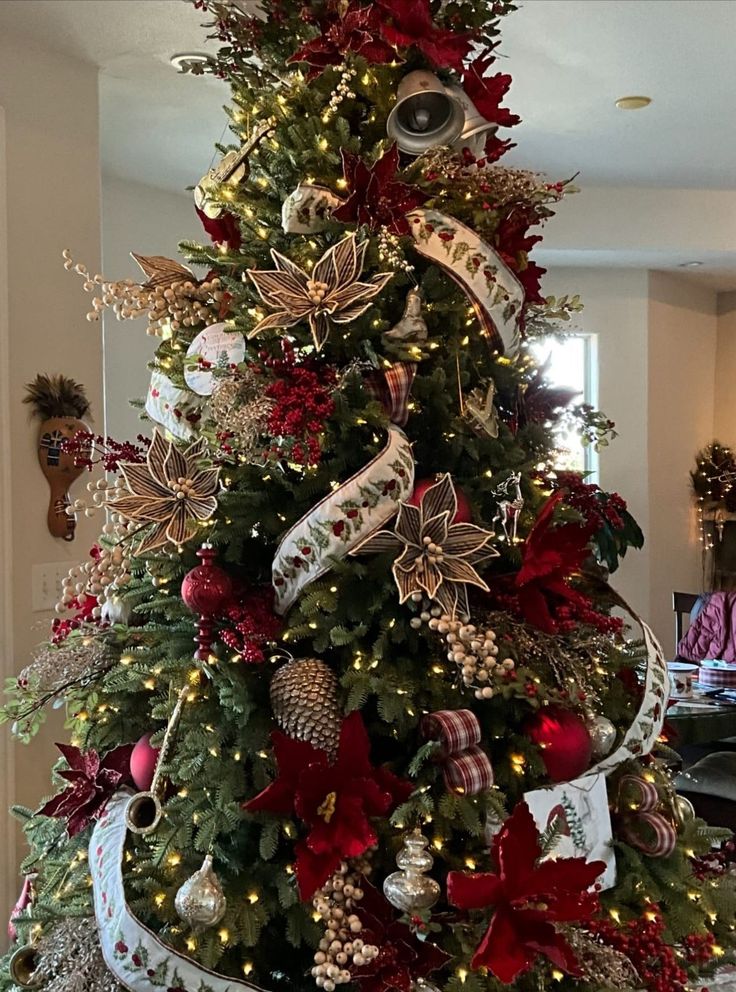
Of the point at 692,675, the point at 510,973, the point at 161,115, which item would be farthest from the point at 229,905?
the point at 161,115

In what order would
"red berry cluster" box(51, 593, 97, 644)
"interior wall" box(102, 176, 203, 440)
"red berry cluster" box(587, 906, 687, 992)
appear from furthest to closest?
"interior wall" box(102, 176, 203, 440)
"red berry cluster" box(51, 593, 97, 644)
"red berry cluster" box(587, 906, 687, 992)

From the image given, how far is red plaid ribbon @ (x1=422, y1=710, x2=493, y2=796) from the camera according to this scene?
3.86 feet

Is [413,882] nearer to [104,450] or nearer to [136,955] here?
[136,955]

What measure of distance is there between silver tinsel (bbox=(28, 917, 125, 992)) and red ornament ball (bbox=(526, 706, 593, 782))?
621 mm

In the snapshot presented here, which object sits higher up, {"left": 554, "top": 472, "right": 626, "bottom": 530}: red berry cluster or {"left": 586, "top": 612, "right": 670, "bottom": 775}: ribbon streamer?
{"left": 554, "top": 472, "right": 626, "bottom": 530}: red berry cluster

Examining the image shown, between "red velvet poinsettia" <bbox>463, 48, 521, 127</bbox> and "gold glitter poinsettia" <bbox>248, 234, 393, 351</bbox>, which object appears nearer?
"gold glitter poinsettia" <bbox>248, 234, 393, 351</bbox>

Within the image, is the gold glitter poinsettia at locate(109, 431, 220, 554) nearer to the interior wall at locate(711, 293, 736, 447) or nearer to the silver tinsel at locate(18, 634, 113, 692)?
the silver tinsel at locate(18, 634, 113, 692)

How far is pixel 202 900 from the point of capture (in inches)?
43.1

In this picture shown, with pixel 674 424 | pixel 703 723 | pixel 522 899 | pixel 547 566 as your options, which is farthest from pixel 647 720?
pixel 674 424

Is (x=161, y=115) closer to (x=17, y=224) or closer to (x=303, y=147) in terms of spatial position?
(x=17, y=224)

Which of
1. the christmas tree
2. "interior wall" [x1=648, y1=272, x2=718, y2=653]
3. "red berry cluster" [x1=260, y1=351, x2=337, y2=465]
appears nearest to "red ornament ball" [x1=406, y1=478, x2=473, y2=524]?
the christmas tree

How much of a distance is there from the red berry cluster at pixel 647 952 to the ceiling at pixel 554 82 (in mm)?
2291

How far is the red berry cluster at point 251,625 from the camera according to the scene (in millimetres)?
1227

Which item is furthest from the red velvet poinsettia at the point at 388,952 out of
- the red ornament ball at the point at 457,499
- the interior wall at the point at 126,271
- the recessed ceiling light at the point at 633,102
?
the recessed ceiling light at the point at 633,102
